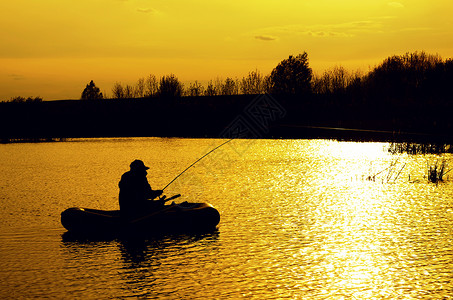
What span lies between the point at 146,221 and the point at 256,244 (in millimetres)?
2819

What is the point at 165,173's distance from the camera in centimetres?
3088

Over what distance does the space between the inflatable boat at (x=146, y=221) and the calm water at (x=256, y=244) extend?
437 mm

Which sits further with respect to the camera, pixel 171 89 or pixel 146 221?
pixel 171 89

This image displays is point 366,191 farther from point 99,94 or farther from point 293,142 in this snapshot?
point 99,94

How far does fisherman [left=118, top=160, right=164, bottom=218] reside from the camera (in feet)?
47.5

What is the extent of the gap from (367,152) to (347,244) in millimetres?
30603

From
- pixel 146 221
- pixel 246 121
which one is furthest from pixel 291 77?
pixel 146 221

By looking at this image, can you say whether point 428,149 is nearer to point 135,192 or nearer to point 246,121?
point 135,192

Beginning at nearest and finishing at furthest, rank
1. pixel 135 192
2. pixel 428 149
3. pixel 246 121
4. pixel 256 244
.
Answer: pixel 256 244, pixel 135 192, pixel 428 149, pixel 246 121

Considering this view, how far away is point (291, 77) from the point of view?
85.7 m

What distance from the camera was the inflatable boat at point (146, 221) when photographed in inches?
583

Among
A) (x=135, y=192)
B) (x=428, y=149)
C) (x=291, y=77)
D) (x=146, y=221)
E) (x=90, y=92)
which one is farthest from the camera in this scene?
(x=90, y=92)

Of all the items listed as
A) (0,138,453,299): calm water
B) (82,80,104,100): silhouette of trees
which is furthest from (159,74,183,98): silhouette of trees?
(0,138,453,299): calm water

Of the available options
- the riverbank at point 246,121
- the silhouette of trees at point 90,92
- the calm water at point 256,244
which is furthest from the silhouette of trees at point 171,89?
the calm water at point 256,244
